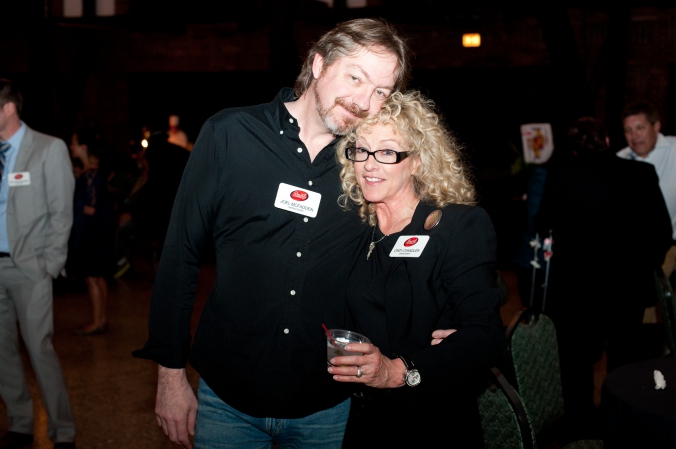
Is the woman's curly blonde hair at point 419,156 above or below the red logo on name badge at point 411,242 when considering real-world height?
above

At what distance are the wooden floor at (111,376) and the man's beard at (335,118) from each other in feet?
8.03

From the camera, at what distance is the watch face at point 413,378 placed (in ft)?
4.93

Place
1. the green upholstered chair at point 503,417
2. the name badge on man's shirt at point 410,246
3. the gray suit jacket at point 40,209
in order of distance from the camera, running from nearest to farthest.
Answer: the name badge on man's shirt at point 410,246
the green upholstered chair at point 503,417
the gray suit jacket at point 40,209

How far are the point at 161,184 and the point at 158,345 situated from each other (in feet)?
15.7

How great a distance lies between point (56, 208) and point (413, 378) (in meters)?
2.43

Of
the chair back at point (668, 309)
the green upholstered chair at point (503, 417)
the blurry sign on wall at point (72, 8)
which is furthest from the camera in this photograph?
the blurry sign on wall at point (72, 8)

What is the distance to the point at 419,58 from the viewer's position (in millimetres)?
10836

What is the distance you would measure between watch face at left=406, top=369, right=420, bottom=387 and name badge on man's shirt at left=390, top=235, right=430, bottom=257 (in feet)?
0.98

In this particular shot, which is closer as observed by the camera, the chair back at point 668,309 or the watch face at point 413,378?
the watch face at point 413,378

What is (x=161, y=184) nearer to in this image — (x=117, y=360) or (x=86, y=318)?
(x=86, y=318)

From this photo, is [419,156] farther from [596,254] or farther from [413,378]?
[596,254]

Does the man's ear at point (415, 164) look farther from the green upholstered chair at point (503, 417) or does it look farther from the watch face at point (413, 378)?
the green upholstered chair at point (503, 417)

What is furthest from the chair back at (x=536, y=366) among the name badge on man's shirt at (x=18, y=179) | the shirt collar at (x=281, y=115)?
the name badge on man's shirt at (x=18, y=179)

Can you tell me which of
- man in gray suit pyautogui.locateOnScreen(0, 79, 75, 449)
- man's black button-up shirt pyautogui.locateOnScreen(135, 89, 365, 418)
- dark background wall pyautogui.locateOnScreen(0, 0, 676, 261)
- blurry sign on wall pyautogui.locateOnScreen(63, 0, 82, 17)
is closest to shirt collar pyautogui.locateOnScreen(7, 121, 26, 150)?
man in gray suit pyautogui.locateOnScreen(0, 79, 75, 449)
